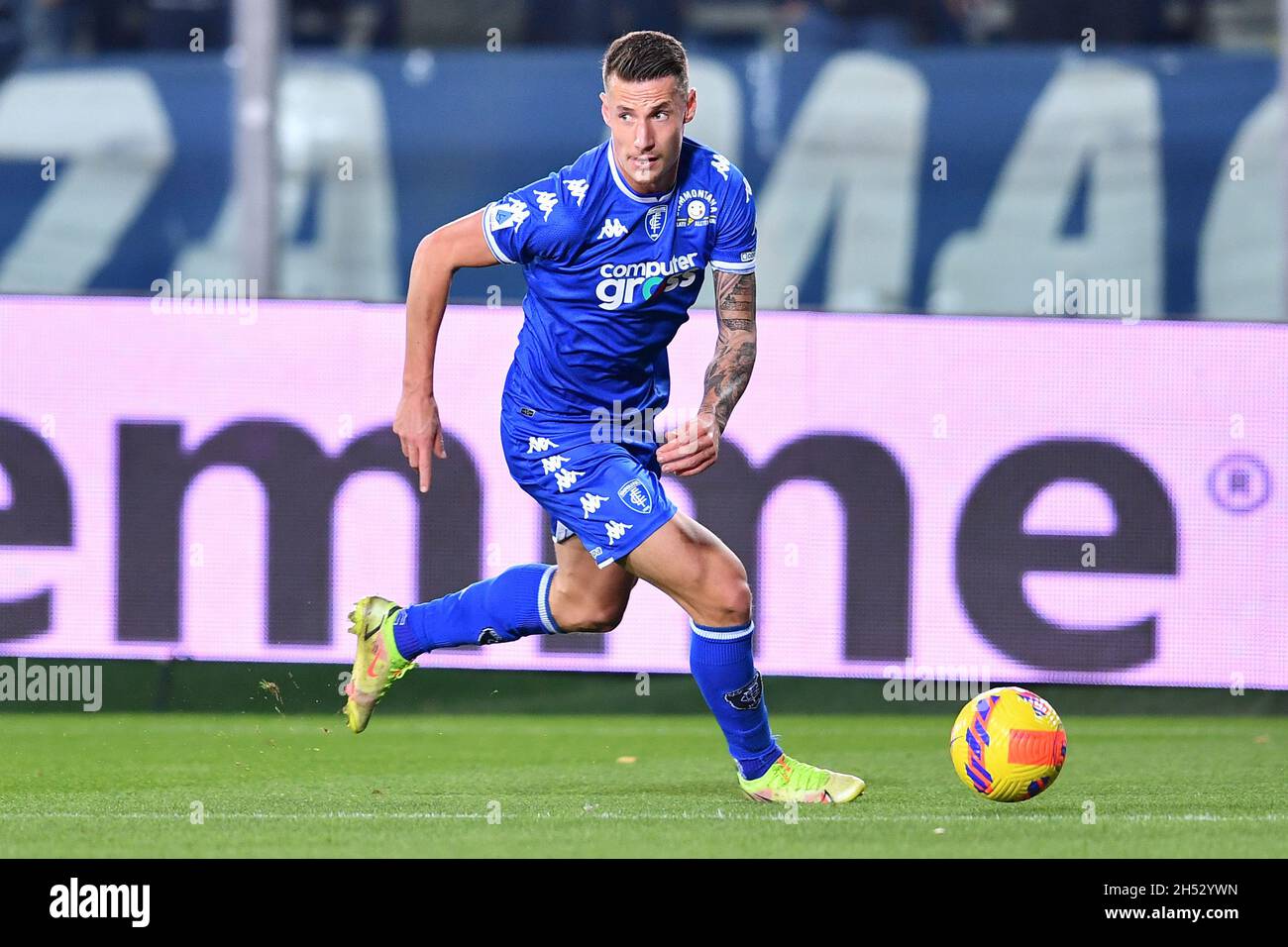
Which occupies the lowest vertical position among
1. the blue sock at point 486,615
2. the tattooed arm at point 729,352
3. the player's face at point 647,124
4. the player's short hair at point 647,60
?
the blue sock at point 486,615

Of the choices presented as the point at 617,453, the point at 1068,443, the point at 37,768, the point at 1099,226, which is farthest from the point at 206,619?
the point at 1099,226

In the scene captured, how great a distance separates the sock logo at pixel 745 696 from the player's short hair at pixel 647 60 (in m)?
1.58

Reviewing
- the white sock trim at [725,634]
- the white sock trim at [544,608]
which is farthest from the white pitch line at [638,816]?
the white sock trim at [544,608]

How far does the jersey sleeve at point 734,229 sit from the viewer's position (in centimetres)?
546

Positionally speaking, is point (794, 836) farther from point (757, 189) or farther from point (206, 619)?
point (757, 189)

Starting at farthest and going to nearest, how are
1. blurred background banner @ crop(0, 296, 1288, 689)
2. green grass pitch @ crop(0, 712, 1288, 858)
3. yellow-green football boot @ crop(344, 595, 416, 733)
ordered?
blurred background banner @ crop(0, 296, 1288, 689), yellow-green football boot @ crop(344, 595, 416, 733), green grass pitch @ crop(0, 712, 1288, 858)

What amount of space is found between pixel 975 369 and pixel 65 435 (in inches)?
135

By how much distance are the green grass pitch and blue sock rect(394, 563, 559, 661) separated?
17.1 inches

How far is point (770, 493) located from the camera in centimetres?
773

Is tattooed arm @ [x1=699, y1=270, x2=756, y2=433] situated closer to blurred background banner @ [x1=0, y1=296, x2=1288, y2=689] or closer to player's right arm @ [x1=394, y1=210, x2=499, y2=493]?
→ player's right arm @ [x1=394, y1=210, x2=499, y2=493]

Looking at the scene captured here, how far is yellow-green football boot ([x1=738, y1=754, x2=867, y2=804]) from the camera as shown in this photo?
5543 mm

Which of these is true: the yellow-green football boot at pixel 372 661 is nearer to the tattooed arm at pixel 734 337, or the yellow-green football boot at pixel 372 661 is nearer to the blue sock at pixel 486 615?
the blue sock at pixel 486 615

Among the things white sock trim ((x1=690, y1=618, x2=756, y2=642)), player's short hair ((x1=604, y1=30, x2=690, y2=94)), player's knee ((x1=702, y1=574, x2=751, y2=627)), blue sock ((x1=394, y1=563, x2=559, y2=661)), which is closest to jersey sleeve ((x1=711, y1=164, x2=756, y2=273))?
player's short hair ((x1=604, y1=30, x2=690, y2=94))

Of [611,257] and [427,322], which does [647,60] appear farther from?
[427,322]
